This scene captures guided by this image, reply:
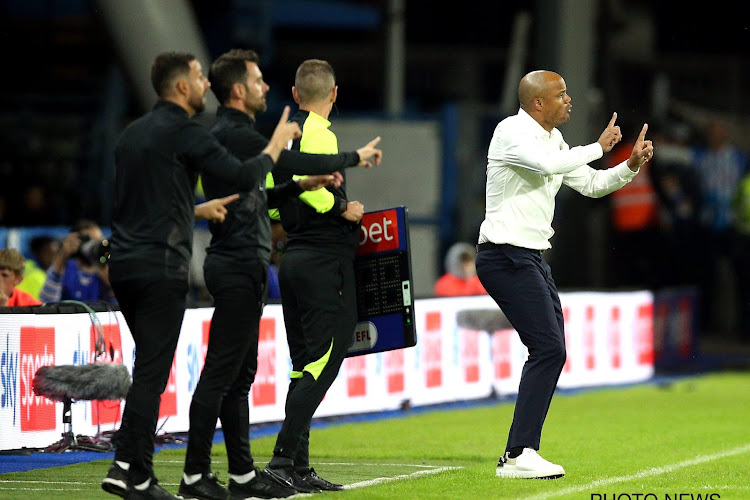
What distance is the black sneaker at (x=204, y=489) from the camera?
7168 mm

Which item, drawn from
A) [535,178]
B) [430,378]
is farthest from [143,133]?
[430,378]

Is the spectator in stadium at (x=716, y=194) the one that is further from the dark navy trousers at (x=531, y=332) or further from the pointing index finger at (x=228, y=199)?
the pointing index finger at (x=228, y=199)

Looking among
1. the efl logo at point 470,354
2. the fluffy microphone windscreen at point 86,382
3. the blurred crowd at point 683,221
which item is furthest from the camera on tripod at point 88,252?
the blurred crowd at point 683,221

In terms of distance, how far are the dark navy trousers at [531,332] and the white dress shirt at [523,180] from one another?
0.10 meters

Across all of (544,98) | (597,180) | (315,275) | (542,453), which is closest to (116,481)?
(315,275)

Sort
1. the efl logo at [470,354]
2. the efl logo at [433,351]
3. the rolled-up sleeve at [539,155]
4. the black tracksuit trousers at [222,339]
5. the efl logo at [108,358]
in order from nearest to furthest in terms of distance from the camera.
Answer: the black tracksuit trousers at [222,339], the rolled-up sleeve at [539,155], the efl logo at [108,358], the efl logo at [433,351], the efl logo at [470,354]

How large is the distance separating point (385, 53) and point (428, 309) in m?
8.29

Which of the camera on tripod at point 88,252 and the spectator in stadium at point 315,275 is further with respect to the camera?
the camera on tripod at point 88,252

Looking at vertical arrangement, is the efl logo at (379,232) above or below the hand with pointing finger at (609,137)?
below

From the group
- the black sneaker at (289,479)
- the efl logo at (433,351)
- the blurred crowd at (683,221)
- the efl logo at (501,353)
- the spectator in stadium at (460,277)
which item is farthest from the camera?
the blurred crowd at (683,221)

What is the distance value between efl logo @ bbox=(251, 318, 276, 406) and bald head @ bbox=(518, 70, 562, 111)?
4487 millimetres

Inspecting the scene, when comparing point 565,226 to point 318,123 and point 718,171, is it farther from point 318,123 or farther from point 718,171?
point 318,123

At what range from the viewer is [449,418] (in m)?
13.1

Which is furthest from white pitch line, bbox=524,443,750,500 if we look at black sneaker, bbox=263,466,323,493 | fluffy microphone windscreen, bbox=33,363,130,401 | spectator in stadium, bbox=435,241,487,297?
spectator in stadium, bbox=435,241,487,297
